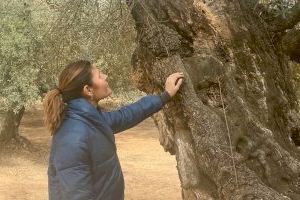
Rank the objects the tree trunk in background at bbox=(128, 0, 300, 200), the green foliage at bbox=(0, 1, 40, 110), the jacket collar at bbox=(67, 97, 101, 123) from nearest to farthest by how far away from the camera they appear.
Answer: the jacket collar at bbox=(67, 97, 101, 123)
the tree trunk in background at bbox=(128, 0, 300, 200)
the green foliage at bbox=(0, 1, 40, 110)

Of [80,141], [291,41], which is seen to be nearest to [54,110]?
[80,141]

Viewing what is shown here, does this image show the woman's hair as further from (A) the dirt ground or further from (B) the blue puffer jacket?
(A) the dirt ground

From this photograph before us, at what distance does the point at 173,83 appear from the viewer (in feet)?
12.4

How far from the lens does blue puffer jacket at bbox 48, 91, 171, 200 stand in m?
3.15

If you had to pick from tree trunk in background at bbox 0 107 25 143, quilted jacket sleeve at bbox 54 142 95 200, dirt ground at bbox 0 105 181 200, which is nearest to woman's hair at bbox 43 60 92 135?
quilted jacket sleeve at bbox 54 142 95 200

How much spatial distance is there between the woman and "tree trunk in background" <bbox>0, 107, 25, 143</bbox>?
14852 mm

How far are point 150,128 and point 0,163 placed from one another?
928cm

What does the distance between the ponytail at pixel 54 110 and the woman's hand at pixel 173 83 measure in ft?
2.62

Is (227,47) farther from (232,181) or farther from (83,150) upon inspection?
(83,150)

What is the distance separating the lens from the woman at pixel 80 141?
3156 millimetres

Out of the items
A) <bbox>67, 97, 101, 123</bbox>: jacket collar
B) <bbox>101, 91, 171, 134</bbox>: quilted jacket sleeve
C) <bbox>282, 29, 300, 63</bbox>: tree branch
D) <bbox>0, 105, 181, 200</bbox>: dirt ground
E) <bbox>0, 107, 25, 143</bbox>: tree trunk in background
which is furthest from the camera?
<bbox>0, 107, 25, 143</bbox>: tree trunk in background

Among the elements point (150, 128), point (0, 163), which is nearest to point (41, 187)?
point (0, 163)

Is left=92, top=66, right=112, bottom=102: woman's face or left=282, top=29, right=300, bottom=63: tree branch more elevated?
A: left=282, top=29, right=300, bottom=63: tree branch

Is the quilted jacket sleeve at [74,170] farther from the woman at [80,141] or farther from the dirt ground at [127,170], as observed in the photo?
the dirt ground at [127,170]
